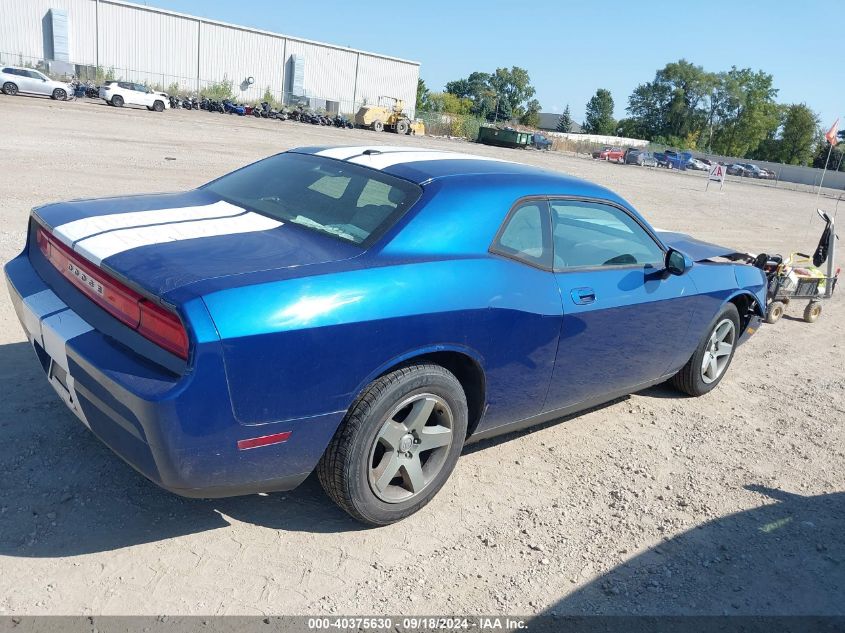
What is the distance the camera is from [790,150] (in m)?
93.2

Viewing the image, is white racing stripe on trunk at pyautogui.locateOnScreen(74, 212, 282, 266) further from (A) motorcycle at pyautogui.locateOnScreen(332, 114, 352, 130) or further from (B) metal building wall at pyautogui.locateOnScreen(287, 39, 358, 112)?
(B) metal building wall at pyautogui.locateOnScreen(287, 39, 358, 112)

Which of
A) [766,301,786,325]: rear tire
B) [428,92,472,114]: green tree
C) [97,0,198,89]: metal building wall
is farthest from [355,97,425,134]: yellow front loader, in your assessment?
[428,92,472,114]: green tree

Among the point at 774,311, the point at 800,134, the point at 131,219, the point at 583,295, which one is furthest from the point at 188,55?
the point at 800,134

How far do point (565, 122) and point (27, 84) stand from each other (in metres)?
102

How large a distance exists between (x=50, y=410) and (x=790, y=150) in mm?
105311

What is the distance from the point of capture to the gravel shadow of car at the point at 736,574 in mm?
2920

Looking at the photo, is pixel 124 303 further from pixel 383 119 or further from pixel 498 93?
pixel 498 93

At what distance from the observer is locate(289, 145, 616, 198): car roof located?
3547 mm

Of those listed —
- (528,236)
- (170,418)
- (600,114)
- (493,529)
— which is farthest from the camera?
(600,114)

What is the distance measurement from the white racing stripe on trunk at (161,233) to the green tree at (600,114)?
126 meters

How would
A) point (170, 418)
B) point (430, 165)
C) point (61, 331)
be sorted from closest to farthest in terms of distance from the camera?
point (170, 418), point (61, 331), point (430, 165)

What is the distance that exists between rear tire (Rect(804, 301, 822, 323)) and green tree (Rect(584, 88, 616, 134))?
120902 mm

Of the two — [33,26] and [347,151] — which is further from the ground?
[33,26]

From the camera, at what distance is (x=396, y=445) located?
120 inches
